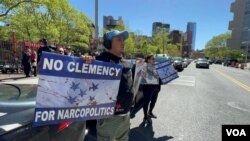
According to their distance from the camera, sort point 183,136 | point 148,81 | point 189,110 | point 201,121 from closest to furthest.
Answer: point 183,136, point 148,81, point 201,121, point 189,110

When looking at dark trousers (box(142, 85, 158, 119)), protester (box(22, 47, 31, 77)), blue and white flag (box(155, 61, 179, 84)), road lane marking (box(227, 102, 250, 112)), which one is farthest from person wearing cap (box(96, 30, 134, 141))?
protester (box(22, 47, 31, 77))

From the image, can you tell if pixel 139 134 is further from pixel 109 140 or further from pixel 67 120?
pixel 67 120

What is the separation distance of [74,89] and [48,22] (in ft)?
109

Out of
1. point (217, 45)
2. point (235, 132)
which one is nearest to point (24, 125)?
point (235, 132)

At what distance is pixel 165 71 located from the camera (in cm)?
783

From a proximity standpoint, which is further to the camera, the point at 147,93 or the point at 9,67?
the point at 9,67

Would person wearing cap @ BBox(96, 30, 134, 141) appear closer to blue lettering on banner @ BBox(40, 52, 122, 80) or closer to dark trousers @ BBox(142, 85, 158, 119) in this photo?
blue lettering on banner @ BBox(40, 52, 122, 80)

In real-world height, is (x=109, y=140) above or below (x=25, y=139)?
below

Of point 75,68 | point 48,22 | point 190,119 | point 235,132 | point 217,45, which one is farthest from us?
point 217,45

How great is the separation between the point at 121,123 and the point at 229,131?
2015 millimetres

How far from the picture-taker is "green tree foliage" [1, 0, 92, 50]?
24.4 meters

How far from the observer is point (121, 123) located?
11.5ft

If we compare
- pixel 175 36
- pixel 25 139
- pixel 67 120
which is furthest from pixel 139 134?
pixel 175 36

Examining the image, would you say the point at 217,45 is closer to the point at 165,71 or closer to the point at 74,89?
the point at 165,71
